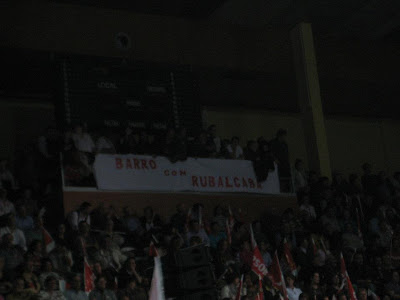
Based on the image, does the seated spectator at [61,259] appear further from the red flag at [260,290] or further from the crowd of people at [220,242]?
the red flag at [260,290]

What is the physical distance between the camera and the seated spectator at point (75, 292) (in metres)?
11.2

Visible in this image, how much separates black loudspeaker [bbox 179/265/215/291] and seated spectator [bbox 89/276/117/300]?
165 inches

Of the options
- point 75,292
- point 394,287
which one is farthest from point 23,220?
point 394,287

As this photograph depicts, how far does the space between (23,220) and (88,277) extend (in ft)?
6.26

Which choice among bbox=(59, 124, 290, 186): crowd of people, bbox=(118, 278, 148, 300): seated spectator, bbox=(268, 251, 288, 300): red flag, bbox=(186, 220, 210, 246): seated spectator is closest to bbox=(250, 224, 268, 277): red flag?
bbox=(268, 251, 288, 300): red flag

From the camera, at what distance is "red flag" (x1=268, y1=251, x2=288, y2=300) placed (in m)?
13.2

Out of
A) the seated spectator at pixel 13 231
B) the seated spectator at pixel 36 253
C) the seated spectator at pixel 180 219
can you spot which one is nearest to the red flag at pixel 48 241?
the seated spectator at pixel 13 231

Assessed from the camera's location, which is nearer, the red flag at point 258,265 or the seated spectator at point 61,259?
the seated spectator at point 61,259

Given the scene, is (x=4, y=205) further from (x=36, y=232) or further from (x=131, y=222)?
(x=131, y=222)

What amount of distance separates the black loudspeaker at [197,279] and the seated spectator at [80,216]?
240 inches

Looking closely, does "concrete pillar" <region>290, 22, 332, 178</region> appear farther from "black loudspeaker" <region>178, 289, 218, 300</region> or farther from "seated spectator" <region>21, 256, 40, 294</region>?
"black loudspeaker" <region>178, 289, 218, 300</region>

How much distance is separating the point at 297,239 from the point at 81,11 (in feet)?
21.0

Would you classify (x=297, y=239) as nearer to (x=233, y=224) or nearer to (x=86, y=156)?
(x=233, y=224)

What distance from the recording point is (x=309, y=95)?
60.6 feet
